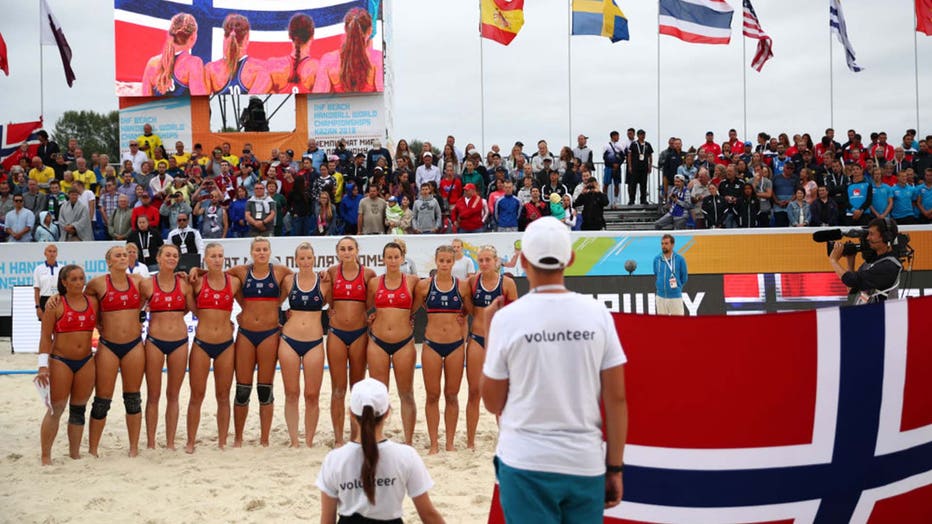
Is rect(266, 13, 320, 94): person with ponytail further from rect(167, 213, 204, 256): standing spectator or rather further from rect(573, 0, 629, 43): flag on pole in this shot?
rect(167, 213, 204, 256): standing spectator

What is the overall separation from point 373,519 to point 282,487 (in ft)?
10.4

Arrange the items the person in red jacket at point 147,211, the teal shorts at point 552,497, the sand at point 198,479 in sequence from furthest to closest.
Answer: the person in red jacket at point 147,211
the sand at point 198,479
the teal shorts at point 552,497

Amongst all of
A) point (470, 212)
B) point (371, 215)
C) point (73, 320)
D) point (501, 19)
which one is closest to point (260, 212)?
point (371, 215)

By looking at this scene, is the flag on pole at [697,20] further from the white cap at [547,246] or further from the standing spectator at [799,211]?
the white cap at [547,246]

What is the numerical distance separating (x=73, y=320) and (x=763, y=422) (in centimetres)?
564

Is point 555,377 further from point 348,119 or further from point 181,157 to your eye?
point 348,119

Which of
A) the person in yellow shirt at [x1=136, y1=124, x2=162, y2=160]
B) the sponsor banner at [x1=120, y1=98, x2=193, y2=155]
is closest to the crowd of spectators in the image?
the person in yellow shirt at [x1=136, y1=124, x2=162, y2=160]

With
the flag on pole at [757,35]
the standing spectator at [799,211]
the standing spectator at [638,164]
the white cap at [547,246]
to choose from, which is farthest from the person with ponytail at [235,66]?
the white cap at [547,246]

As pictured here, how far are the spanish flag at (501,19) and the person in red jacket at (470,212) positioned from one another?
6368mm

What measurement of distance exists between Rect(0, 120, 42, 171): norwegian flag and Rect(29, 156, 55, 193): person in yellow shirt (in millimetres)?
1545

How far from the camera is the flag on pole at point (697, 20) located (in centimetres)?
1888

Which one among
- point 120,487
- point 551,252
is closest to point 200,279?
point 120,487

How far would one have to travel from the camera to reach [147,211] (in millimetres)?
14281

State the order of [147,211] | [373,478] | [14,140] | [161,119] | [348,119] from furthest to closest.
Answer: [161,119] → [348,119] → [14,140] → [147,211] → [373,478]
